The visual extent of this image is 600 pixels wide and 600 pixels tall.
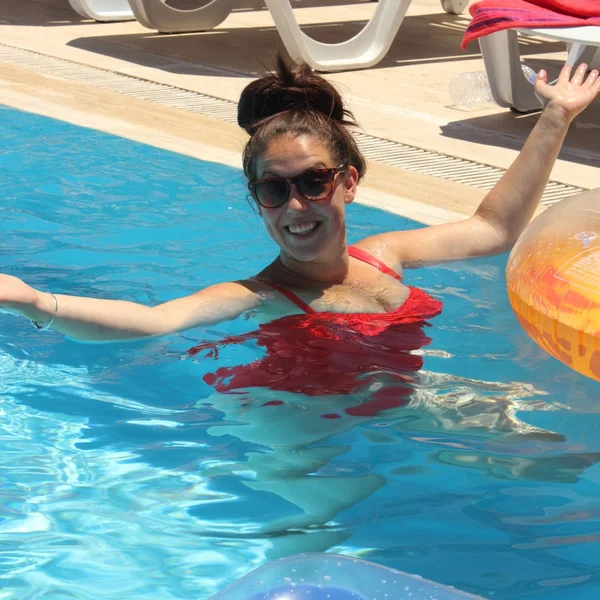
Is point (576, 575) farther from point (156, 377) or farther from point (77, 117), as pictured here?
point (77, 117)

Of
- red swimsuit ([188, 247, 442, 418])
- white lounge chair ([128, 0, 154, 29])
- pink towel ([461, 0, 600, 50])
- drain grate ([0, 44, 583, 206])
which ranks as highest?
pink towel ([461, 0, 600, 50])

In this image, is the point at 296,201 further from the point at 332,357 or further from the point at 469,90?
the point at 469,90

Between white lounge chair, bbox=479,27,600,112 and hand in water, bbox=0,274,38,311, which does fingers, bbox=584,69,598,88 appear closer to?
hand in water, bbox=0,274,38,311

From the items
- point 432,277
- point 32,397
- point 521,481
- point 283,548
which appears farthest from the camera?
point 432,277

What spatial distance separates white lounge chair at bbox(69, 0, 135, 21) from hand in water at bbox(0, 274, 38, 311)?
8834 millimetres

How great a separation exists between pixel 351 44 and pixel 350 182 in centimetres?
570

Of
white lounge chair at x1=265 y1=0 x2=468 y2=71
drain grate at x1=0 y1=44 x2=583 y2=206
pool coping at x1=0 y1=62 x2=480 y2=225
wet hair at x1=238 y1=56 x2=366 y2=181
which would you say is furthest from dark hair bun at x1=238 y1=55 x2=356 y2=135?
white lounge chair at x1=265 y1=0 x2=468 y2=71

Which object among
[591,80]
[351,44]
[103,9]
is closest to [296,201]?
[591,80]

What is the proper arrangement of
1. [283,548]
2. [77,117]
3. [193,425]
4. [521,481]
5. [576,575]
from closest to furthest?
[576,575] < [283,548] < [521,481] < [193,425] < [77,117]

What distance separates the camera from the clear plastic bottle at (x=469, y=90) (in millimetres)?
7766

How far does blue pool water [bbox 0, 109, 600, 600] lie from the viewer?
2646mm

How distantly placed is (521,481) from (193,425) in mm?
1078

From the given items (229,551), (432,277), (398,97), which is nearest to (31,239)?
(432,277)

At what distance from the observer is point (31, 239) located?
17.2 ft
